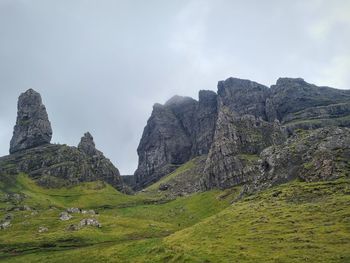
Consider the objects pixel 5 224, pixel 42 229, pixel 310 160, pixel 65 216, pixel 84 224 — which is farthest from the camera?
pixel 65 216

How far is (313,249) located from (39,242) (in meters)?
101

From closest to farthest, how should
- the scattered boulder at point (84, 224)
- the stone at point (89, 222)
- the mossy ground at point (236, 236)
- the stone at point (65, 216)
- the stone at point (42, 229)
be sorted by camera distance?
the mossy ground at point (236, 236) → the scattered boulder at point (84, 224) → the stone at point (42, 229) → the stone at point (89, 222) → the stone at point (65, 216)

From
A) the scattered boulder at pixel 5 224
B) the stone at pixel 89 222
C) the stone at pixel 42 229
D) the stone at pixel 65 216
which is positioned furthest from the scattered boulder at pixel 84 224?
the scattered boulder at pixel 5 224

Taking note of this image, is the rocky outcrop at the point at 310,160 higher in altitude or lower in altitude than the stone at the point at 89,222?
higher

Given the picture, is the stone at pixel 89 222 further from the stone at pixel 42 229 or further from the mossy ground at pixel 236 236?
the stone at pixel 42 229

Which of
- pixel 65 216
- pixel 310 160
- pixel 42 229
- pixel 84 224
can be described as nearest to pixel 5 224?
pixel 65 216

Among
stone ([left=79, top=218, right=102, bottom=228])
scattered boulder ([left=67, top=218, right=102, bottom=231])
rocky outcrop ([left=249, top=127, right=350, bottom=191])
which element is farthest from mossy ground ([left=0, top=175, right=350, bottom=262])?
rocky outcrop ([left=249, top=127, right=350, bottom=191])

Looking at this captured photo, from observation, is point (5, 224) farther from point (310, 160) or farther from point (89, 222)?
point (310, 160)

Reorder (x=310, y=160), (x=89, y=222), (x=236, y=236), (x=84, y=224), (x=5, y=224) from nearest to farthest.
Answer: (x=236, y=236) → (x=310, y=160) → (x=84, y=224) → (x=89, y=222) → (x=5, y=224)

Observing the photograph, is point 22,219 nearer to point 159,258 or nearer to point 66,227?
point 66,227

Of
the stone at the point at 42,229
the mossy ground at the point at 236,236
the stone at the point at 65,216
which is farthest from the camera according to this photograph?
the stone at the point at 65,216

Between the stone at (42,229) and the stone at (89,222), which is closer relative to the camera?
the stone at (42,229)

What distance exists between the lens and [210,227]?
12244 cm

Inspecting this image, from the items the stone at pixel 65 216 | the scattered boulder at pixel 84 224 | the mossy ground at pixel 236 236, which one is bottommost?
the mossy ground at pixel 236 236
